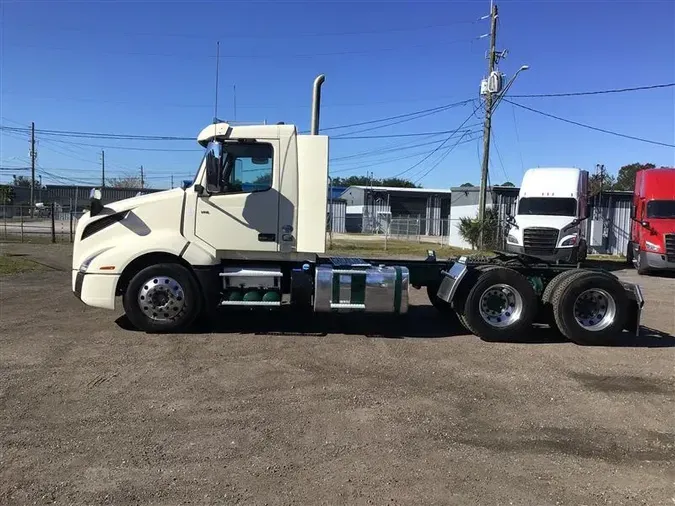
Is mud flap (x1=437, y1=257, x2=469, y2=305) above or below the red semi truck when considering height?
below

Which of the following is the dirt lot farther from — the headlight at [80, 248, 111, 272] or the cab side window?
the cab side window

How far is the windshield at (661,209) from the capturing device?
67.2 feet

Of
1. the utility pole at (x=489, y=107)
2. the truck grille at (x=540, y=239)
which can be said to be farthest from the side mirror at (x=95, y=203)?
the utility pole at (x=489, y=107)

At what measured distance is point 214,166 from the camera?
8141 mm

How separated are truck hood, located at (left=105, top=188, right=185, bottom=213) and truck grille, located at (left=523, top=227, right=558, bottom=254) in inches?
621

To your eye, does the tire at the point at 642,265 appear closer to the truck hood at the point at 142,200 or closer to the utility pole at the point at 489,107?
the utility pole at the point at 489,107

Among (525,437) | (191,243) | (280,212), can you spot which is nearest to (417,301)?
(280,212)

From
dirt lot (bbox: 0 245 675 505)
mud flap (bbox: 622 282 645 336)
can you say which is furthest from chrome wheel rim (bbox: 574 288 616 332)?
dirt lot (bbox: 0 245 675 505)

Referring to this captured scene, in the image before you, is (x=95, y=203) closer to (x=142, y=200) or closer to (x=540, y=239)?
(x=142, y=200)

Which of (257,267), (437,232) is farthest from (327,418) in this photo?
(437,232)

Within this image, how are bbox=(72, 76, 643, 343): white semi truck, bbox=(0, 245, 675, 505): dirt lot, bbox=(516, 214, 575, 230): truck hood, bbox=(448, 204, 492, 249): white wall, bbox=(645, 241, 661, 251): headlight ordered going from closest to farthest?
bbox=(0, 245, 675, 505): dirt lot → bbox=(72, 76, 643, 343): white semi truck → bbox=(645, 241, 661, 251): headlight → bbox=(516, 214, 575, 230): truck hood → bbox=(448, 204, 492, 249): white wall

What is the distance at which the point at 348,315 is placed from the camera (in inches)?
404

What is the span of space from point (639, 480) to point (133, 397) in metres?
4.53

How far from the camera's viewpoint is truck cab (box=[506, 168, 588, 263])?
20734 millimetres
